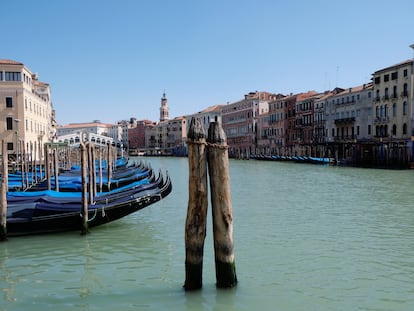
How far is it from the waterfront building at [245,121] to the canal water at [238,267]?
4289cm

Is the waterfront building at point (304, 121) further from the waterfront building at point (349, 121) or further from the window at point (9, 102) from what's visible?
the window at point (9, 102)

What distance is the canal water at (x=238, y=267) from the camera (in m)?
3.79

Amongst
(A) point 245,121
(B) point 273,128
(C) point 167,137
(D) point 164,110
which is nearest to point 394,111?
(B) point 273,128

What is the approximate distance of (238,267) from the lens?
15.5ft

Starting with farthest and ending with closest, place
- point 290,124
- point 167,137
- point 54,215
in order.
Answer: point 167,137
point 290,124
point 54,215

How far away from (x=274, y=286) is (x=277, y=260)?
92 centimetres

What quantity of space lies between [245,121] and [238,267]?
167ft

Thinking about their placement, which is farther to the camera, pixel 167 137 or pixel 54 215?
pixel 167 137

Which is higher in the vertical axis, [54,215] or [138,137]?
[138,137]

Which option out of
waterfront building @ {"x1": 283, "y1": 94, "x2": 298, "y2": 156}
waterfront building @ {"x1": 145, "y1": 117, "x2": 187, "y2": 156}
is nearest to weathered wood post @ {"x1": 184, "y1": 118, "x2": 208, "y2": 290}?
waterfront building @ {"x1": 283, "y1": 94, "x2": 298, "y2": 156}

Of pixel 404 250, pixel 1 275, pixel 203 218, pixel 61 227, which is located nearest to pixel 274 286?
pixel 203 218

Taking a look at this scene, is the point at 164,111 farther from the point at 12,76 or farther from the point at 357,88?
the point at 12,76

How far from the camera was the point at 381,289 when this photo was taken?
4105 millimetres

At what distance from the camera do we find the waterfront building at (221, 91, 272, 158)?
5306 centimetres
